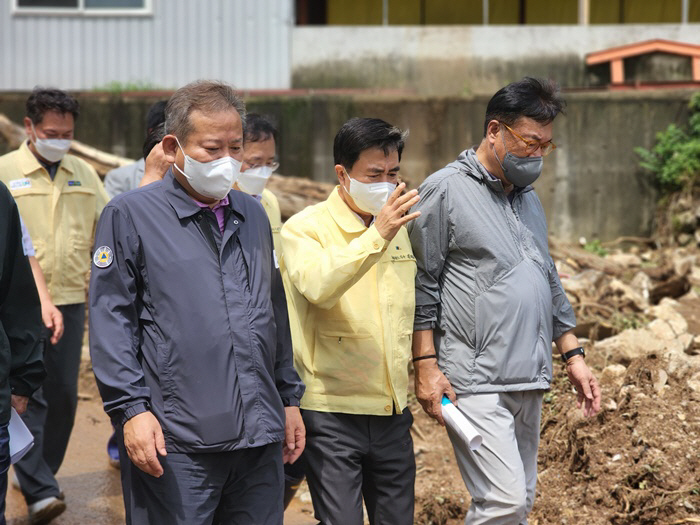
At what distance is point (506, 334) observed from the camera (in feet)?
12.3

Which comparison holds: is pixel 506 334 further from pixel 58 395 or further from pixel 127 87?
pixel 127 87

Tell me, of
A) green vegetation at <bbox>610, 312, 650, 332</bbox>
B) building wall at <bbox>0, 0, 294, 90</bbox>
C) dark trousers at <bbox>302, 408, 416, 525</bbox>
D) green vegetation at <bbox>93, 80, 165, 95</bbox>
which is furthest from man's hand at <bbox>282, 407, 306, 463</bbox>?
building wall at <bbox>0, 0, 294, 90</bbox>

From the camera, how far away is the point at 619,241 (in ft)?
36.0

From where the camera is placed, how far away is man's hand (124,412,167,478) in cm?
290

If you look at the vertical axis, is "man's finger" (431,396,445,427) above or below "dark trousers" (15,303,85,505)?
above

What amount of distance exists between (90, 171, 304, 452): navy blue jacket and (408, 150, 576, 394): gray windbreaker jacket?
93 cm

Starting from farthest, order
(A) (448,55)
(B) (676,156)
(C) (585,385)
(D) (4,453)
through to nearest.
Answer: (A) (448,55) → (B) (676,156) → (C) (585,385) → (D) (4,453)

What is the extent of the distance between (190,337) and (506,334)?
4.45 ft

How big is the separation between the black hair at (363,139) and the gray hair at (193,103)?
2.01 feet

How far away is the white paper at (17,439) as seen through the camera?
3.37 meters

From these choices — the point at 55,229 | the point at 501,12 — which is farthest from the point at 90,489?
the point at 501,12

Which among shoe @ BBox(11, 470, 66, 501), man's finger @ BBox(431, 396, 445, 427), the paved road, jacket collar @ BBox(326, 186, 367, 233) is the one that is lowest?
the paved road

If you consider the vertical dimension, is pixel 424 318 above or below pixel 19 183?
below

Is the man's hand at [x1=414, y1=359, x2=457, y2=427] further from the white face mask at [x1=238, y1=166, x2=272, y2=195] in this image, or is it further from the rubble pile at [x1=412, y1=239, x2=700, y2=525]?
the white face mask at [x1=238, y1=166, x2=272, y2=195]
